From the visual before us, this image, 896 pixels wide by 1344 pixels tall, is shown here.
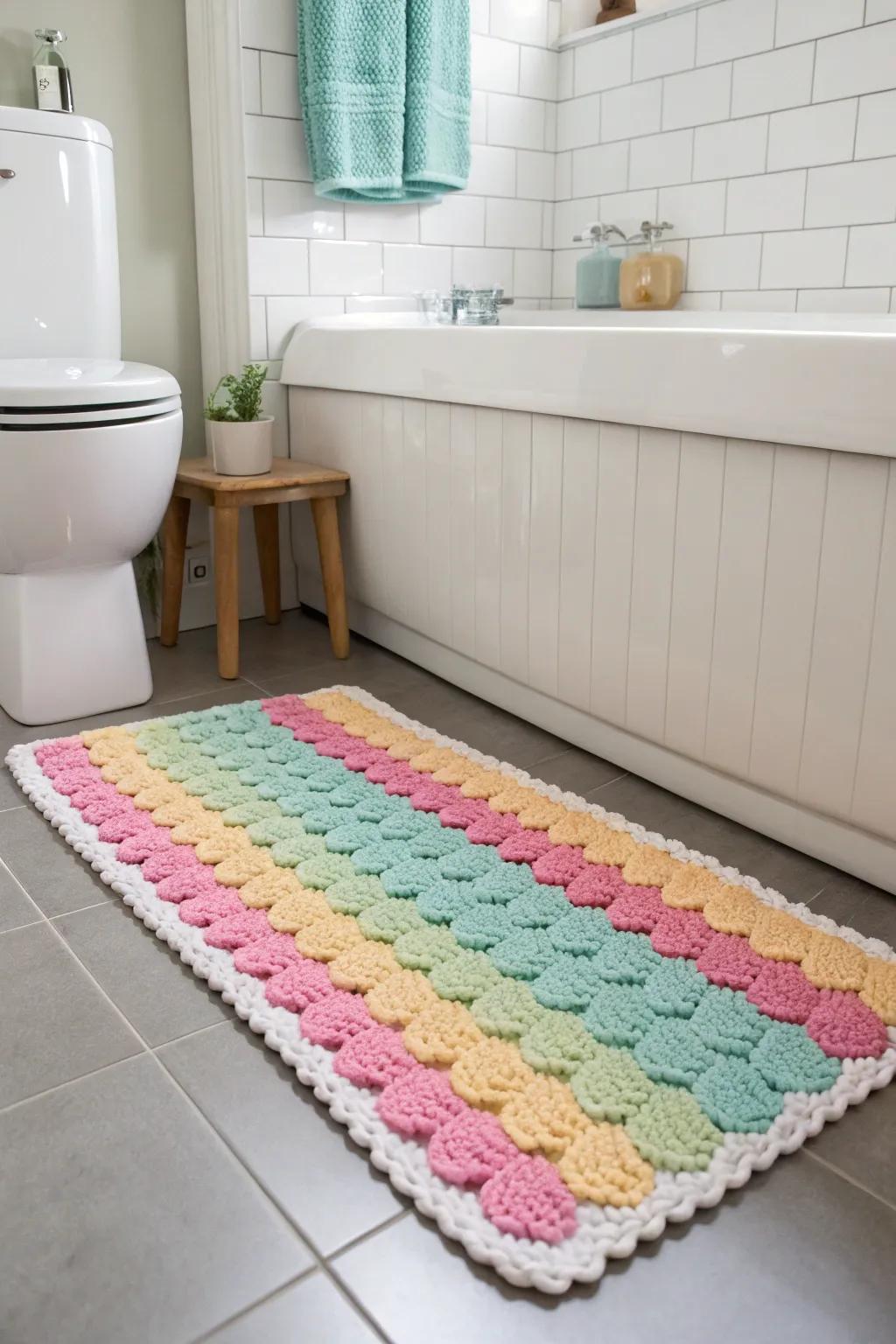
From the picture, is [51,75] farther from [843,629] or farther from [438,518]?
[843,629]

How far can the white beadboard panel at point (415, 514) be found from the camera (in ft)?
6.39

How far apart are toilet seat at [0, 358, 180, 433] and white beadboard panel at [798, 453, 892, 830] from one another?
103 cm

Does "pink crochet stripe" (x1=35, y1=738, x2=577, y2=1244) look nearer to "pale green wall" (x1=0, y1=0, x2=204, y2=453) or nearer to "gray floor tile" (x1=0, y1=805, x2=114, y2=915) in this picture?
"gray floor tile" (x1=0, y1=805, x2=114, y2=915)

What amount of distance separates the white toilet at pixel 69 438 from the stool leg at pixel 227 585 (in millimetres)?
160

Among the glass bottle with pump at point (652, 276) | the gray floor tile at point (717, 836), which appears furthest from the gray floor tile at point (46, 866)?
the glass bottle with pump at point (652, 276)

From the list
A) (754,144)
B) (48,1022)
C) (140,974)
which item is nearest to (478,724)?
(140,974)

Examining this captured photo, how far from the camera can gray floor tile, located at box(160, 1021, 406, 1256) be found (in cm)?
88

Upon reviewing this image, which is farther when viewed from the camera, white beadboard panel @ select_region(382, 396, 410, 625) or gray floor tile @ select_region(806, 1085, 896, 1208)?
white beadboard panel @ select_region(382, 396, 410, 625)

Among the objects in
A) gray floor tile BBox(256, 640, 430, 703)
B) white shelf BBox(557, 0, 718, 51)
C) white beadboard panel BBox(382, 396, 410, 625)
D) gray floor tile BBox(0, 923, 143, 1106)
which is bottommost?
gray floor tile BBox(0, 923, 143, 1106)

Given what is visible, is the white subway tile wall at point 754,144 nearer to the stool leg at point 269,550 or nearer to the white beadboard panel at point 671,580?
the white beadboard panel at point 671,580

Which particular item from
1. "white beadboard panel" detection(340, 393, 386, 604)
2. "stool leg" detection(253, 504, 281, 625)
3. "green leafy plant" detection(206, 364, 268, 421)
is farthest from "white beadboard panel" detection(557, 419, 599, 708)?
"stool leg" detection(253, 504, 281, 625)

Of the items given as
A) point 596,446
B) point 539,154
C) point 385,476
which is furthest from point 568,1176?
point 539,154

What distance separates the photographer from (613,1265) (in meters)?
0.83

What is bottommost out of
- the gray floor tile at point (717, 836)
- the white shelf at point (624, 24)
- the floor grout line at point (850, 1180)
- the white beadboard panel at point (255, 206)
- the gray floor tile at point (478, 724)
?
the floor grout line at point (850, 1180)
